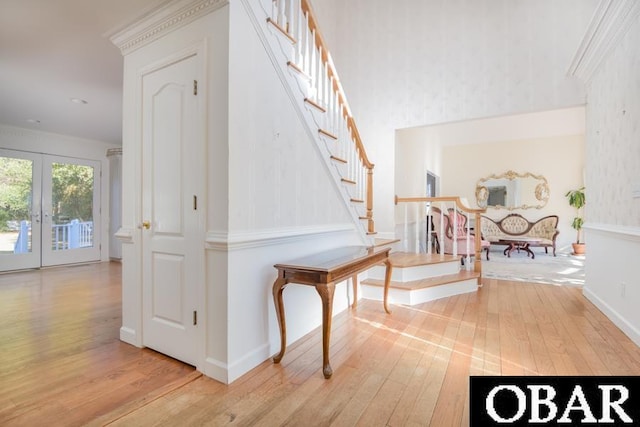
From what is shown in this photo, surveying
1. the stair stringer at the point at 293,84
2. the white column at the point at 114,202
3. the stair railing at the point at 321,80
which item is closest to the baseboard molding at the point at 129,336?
the stair stringer at the point at 293,84

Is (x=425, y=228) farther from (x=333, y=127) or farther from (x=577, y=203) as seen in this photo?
(x=577, y=203)

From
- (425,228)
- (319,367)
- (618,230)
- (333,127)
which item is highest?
(333,127)

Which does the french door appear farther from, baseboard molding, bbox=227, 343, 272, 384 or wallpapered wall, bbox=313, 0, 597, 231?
baseboard molding, bbox=227, 343, 272, 384

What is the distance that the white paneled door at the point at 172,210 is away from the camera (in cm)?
192

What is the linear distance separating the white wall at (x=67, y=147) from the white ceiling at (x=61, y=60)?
252 millimetres

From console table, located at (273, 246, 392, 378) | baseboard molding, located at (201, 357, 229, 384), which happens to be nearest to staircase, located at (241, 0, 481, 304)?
console table, located at (273, 246, 392, 378)

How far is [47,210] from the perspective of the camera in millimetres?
→ 5594

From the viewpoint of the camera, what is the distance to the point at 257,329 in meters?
2.02

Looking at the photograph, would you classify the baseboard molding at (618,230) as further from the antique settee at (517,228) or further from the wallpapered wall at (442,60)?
the antique settee at (517,228)

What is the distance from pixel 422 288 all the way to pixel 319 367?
181 cm

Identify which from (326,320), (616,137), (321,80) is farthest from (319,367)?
(616,137)

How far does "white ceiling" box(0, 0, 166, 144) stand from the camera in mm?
2295

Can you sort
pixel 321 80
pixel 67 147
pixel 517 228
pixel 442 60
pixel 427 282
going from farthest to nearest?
1. pixel 517 228
2. pixel 67 147
3. pixel 442 60
4. pixel 427 282
5. pixel 321 80

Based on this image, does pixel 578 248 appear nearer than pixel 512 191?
Yes
